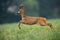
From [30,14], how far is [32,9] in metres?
0.07

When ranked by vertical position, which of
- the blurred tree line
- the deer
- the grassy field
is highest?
the blurred tree line

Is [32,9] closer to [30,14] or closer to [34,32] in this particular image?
[30,14]

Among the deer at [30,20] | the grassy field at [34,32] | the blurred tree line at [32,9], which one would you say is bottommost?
the grassy field at [34,32]

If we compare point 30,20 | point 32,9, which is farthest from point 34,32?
point 32,9

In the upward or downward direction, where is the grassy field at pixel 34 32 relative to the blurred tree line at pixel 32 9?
downward

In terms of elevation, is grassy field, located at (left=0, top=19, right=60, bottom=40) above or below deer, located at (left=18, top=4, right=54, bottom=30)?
below

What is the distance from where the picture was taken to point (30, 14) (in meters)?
3.03

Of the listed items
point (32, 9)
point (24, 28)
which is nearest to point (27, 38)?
point (24, 28)

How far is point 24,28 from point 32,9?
0.25 metres

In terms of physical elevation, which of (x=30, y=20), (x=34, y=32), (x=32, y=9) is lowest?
(x=34, y=32)

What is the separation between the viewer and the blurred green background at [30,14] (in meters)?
3.00

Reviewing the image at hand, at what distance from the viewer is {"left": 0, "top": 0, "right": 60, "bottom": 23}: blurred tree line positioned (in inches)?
119

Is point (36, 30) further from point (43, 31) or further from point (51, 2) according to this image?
point (51, 2)

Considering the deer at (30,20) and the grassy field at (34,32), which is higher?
the deer at (30,20)
